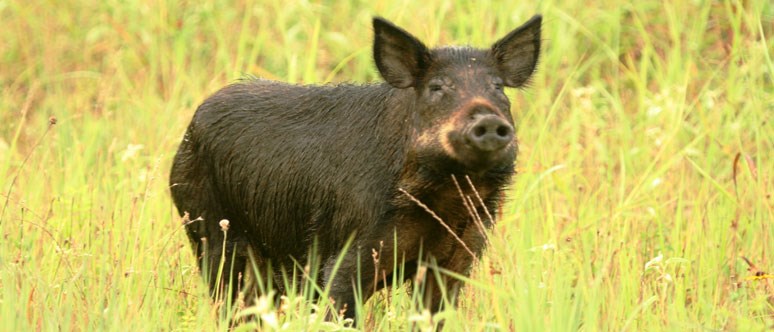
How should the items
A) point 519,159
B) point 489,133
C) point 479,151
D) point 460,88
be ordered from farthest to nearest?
point 519,159
point 460,88
point 479,151
point 489,133

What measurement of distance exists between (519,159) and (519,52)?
2.29m

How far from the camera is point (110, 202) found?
693 centimetres

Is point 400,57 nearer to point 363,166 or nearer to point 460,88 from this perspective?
point 460,88

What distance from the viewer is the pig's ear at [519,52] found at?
574cm

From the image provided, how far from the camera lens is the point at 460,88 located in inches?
212

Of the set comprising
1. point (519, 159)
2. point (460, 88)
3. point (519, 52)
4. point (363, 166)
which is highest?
point (519, 52)

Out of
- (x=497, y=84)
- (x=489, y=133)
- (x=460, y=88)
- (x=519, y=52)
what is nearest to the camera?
(x=489, y=133)

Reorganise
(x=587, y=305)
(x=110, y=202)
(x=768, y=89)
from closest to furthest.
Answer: (x=587, y=305)
(x=110, y=202)
(x=768, y=89)

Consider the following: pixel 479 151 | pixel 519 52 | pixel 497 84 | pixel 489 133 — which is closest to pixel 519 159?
pixel 519 52

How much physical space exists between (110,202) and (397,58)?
2.10 meters

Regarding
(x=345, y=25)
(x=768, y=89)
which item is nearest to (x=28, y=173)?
(x=345, y=25)

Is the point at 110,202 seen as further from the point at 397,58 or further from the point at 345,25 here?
the point at 345,25

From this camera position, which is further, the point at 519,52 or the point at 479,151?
the point at 519,52

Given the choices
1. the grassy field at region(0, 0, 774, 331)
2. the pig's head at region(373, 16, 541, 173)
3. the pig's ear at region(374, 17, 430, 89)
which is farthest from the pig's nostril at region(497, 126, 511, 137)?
the pig's ear at region(374, 17, 430, 89)
